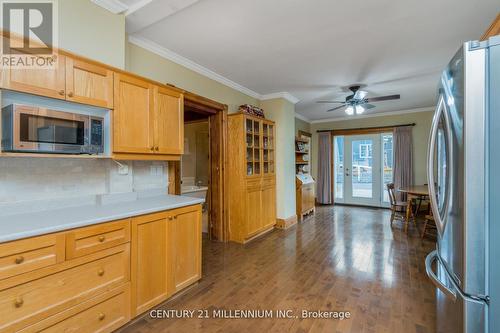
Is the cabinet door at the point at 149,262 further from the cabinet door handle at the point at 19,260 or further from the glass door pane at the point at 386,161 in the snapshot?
the glass door pane at the point at 386,161

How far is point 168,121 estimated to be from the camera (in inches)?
90.6

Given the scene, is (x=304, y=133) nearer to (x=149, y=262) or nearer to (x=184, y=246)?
(x=184, y=246)

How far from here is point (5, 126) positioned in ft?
4.65

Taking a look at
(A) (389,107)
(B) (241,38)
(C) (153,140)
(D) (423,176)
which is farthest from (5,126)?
(D) (423,176)

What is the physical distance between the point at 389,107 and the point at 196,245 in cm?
554

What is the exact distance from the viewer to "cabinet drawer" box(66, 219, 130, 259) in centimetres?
144

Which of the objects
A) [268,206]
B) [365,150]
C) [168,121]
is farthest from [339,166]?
[168,121]

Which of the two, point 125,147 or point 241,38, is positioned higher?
point 241,38

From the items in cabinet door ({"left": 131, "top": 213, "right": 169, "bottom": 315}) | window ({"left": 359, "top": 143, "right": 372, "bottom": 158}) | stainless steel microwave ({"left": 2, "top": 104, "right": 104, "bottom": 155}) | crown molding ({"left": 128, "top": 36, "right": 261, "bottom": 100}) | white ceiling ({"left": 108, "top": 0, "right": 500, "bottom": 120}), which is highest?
white ceiling ({"left": 108, "top": 0, "right": 500, "bottom": 120})

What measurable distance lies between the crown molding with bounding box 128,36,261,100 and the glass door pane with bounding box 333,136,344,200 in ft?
12.8

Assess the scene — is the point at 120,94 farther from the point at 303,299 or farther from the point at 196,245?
the point at 303,299

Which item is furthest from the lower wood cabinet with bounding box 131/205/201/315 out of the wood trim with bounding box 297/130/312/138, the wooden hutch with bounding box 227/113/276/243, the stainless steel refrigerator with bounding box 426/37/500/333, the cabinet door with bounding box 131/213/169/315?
the wood trim with bounding box 297/130/312/138

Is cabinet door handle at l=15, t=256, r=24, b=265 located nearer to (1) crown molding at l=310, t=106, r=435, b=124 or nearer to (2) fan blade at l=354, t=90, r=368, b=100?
(2) fan blade at l=354, t=90, r=368, b=100

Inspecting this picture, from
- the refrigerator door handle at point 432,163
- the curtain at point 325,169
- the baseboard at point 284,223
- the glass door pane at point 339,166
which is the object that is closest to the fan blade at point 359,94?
the baseboard at point 284,223
